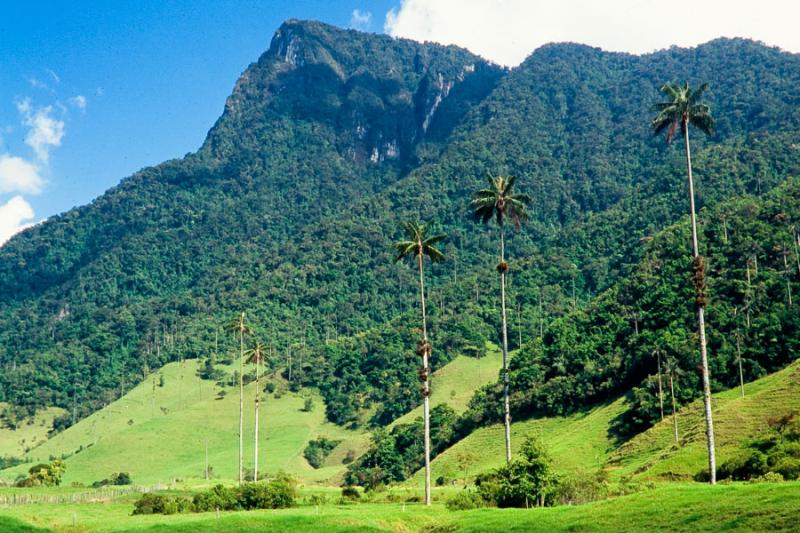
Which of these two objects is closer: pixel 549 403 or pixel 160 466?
pixel 549 403

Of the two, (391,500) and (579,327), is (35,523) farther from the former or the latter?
(579,327)

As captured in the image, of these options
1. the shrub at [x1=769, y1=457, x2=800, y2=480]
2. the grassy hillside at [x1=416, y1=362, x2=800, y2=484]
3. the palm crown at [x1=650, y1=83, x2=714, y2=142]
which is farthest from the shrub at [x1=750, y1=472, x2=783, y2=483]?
the palm crown at [x1=650, y1=83, x2=714, y2=142]

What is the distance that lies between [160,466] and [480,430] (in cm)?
8661

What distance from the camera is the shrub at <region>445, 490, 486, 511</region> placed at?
221ft

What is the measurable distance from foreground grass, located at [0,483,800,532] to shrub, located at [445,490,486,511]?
4.33 ft

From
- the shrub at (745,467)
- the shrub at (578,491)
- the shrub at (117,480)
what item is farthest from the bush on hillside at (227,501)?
the shrub at (117,480)

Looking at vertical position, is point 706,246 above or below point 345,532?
above

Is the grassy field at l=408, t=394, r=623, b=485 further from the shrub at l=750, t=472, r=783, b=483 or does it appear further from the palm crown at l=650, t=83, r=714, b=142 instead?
the palm crown at l=650, t=83, r=714, b=142

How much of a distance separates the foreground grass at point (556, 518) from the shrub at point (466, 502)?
4.33ft

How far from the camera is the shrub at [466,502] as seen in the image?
67500 millimetres

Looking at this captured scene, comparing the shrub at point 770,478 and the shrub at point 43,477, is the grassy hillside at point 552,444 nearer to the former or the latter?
the shrub at point 770,478

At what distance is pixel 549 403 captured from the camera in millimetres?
158250

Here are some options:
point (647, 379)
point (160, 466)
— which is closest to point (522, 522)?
point (647, 379)

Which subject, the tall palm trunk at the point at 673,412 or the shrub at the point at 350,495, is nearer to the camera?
the shrub at the point at 350,495
